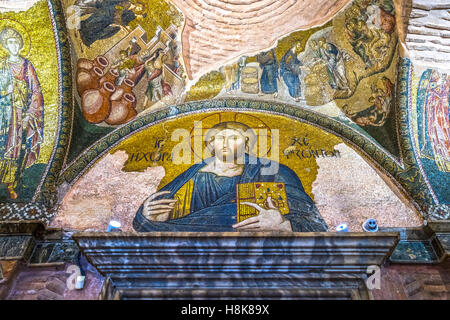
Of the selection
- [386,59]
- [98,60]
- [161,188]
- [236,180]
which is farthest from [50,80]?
[386,59]

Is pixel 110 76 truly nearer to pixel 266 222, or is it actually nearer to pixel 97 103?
pixel 97 103

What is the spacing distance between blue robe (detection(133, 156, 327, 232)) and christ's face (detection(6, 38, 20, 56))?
2913 millimetres

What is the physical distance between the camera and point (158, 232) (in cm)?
523

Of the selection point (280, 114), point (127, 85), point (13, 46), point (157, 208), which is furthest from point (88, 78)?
point (280, 114)

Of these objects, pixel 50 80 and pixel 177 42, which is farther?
pixel 177 42

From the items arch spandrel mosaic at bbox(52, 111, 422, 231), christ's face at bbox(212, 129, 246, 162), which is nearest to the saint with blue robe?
arch spandrel mosaic at bbox(52, 111, 422, 231)

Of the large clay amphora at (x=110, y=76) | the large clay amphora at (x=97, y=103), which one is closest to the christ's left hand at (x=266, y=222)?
the large clay amphora at (x=97, y=103)

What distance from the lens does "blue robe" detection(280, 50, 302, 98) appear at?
728cm

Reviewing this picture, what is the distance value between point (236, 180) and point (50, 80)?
302 cm

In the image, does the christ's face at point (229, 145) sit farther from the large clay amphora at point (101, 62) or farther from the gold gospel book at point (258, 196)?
the large clay amphora at point (101, 62)

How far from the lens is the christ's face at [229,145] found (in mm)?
6625

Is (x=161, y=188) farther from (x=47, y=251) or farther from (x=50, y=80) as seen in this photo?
(x=50, y=80)

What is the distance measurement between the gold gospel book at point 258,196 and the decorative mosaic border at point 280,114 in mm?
1379
